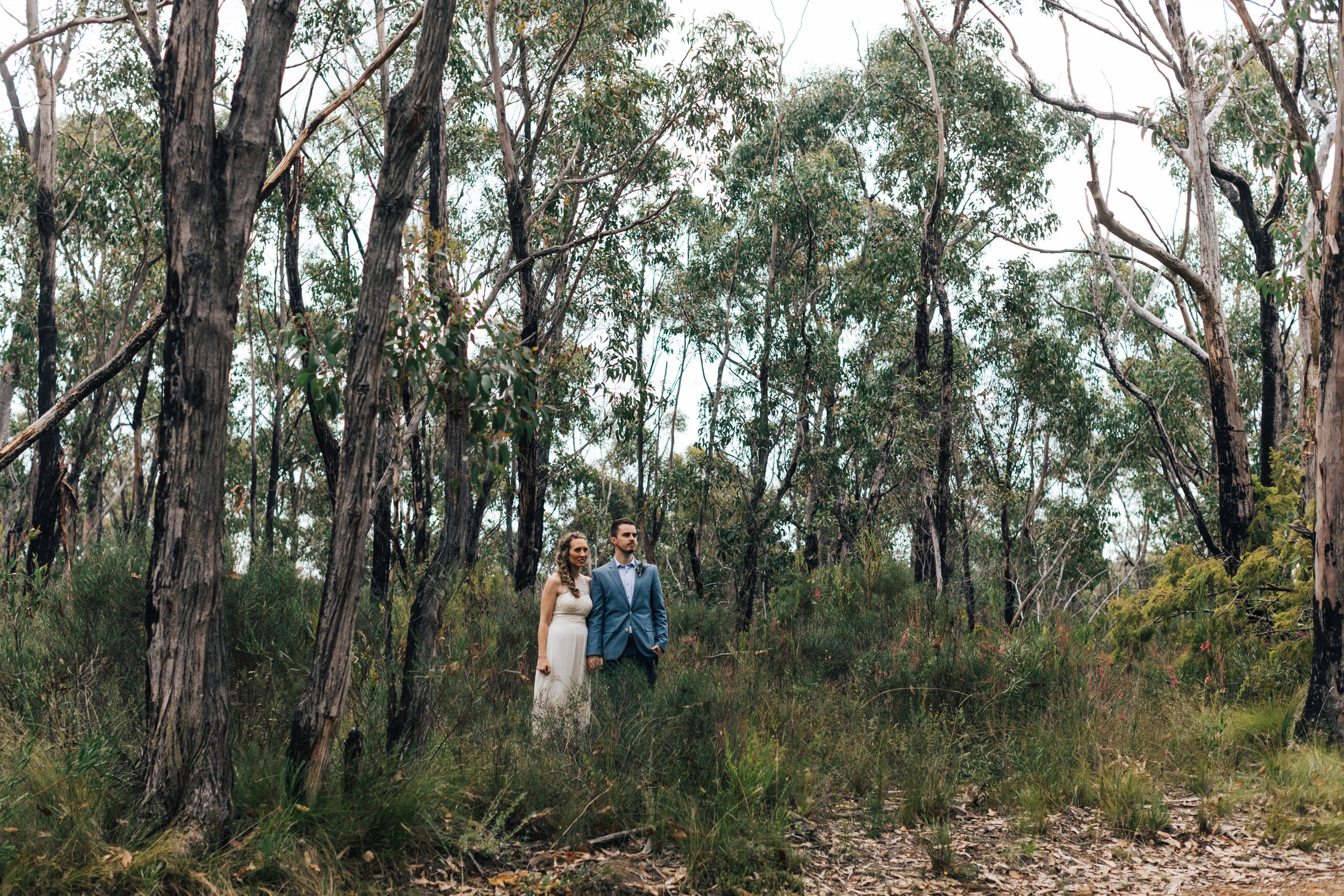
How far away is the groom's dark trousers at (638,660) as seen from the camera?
6734mm

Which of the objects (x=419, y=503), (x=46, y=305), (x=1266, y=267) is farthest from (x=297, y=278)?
(x=1266, y=267)

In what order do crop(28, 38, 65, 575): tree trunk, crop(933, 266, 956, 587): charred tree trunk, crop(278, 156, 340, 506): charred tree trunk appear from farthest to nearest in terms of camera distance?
1. crop(28, 38, 65, 575): tree trunk
2. crop(933, 266, 956, 587): charred tree trunk
3. crop(278, 156, 340, 506): charred tree trunk

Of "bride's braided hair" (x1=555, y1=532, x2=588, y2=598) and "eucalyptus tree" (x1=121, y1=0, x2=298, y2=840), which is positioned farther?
"bride's braided hair" (x1=555, y1=532, x2=588, y2=598)

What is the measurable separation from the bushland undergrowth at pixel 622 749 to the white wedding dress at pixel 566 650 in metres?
0.28

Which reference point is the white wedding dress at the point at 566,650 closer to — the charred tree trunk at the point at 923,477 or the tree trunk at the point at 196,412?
the tree trunk at the point at 196,412

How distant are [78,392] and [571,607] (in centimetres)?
339

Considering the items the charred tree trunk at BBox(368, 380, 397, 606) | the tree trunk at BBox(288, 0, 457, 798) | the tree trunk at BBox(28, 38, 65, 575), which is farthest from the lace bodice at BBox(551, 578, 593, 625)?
the tree trunk at BBox(28, 38, 65, 575)

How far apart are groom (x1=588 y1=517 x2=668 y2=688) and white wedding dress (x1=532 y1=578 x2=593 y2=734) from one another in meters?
0.06

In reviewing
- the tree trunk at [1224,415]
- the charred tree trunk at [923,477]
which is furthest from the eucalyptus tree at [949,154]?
the tree trunk at [1224,415]

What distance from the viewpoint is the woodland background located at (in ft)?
14.8

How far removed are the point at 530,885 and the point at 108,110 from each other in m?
16.6

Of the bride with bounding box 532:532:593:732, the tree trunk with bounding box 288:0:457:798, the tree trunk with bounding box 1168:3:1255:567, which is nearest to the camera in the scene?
the tree trunk with bounding box 288:0:457:798

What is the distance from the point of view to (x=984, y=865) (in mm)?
5586

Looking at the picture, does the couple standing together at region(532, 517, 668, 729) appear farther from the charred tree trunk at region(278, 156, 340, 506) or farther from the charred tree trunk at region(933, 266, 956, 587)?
the charred tree trunk at region(933, 266, 956, 587)
